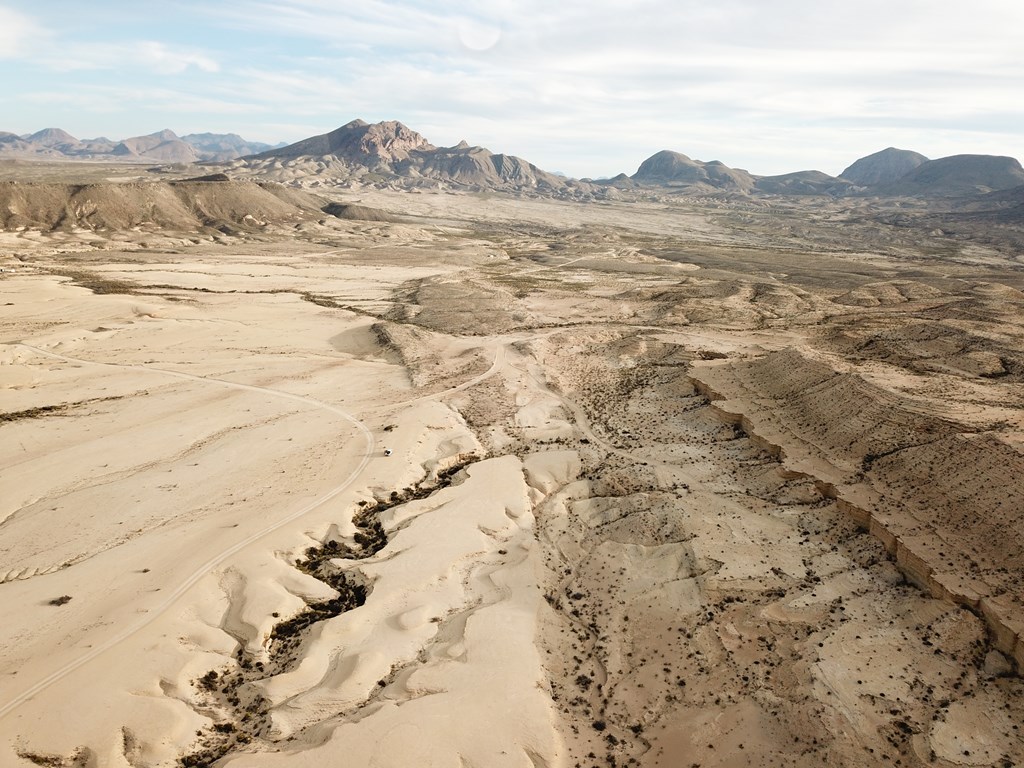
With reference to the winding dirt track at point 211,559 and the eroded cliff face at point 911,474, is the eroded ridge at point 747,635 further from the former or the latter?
the winding dirt track at point 211,559

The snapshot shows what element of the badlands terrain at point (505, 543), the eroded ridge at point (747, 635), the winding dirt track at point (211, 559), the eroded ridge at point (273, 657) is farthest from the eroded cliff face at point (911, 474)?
the winding dirt track at point (211, 559)

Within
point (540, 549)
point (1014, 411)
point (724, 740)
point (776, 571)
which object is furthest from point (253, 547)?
point (1014, 411)

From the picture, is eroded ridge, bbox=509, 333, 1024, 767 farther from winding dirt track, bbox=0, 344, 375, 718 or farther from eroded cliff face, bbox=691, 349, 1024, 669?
winding dirt track, bbox=0, 344, 375, 718

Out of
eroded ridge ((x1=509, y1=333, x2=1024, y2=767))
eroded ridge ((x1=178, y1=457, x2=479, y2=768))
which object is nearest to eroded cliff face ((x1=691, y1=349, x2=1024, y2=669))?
eroded ridge ((x1=509, y1=333, x2=1024, y2=767))

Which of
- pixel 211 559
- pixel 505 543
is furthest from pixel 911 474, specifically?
pixel 211 559

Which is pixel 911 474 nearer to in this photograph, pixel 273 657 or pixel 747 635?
pixel 747 635
